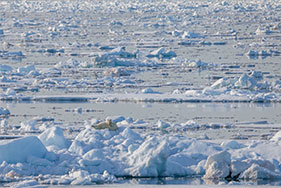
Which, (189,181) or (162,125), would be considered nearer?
(189,181)

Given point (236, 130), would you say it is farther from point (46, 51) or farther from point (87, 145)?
point (46, 51)

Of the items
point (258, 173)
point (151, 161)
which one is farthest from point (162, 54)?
point (258, 173)

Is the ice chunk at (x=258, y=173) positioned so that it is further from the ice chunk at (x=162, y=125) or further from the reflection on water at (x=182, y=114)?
the ice chunk at (x=162, y=125)

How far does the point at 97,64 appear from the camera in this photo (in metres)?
22.6

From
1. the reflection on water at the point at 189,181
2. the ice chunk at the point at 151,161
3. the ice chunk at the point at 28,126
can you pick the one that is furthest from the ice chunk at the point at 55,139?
the ice chunk at the point at 28,126

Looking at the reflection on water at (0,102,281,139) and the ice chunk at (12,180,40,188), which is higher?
the reflection on water at (0,102,281,139)

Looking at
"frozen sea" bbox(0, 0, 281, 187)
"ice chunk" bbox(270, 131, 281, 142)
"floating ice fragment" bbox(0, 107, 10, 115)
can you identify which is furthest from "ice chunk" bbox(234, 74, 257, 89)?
"ice chunk" bbox(270, 131, 281, 142)

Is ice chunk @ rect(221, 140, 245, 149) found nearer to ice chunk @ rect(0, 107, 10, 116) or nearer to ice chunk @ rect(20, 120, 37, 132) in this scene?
ice chunk @ rect(20, 120, 37, 132)

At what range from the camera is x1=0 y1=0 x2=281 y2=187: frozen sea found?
9547 millimetres

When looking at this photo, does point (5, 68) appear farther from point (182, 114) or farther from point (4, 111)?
point (182, 114)

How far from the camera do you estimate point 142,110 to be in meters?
14.9

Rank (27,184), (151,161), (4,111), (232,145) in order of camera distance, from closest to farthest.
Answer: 1. (27,184)
2. (151,161)
3. (232,145)
4. (4,111)

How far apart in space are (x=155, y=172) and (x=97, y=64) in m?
13.2

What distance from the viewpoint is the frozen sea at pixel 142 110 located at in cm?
955
